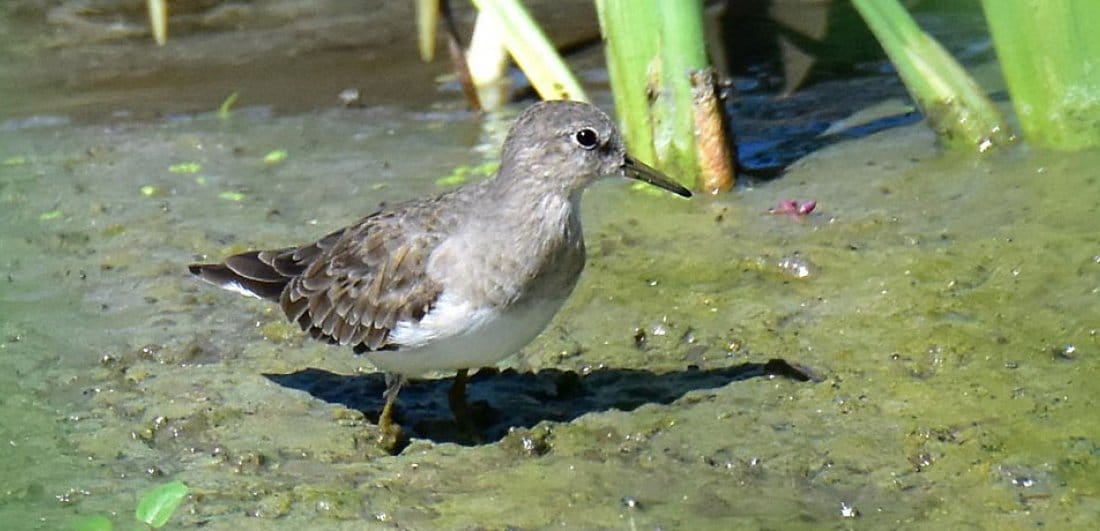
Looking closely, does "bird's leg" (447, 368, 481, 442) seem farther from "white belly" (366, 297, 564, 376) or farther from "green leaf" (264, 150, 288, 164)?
"green leaf" (264, 150, 288, 164)

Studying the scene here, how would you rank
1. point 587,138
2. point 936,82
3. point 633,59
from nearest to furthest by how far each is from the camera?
point 587,138 → point 633,59 → point 936,82

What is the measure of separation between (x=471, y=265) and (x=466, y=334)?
0.26 meters

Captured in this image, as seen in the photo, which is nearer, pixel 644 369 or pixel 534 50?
pixel 644 369

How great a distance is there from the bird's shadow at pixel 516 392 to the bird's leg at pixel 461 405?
2cm

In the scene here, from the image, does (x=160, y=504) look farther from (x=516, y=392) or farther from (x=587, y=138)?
(x=587, y=138)

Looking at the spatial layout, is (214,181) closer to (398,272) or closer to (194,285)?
(194,285)

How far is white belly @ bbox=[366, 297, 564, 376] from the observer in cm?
579

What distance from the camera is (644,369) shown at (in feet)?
21.7

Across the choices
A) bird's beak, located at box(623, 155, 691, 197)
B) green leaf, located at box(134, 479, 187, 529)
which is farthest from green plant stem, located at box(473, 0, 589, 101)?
green leaf, located at box(134, 479, 187, 529)

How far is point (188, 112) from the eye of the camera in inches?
415

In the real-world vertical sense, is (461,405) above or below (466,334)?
below

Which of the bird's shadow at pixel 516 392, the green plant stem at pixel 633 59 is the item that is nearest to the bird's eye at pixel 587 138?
the bird's shadow at pixel 516 392

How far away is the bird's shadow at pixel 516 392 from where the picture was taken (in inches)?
249

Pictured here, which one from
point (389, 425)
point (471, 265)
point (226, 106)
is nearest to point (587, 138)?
point (471, 265)
